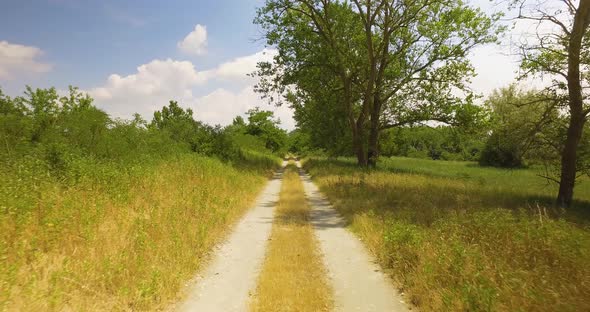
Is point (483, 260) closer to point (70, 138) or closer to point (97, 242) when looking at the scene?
point (97, 242)

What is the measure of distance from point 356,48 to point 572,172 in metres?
16.5

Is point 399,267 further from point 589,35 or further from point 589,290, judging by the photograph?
point 589,35

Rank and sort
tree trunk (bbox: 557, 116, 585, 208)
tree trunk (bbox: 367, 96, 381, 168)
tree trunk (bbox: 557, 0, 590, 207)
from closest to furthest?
tree trunk (bbox: 557, 0, 590, 207), tree trunk (bbox: 557, 116, 585, 208), tree trunk (bbox: 367, 96, 381, 168)

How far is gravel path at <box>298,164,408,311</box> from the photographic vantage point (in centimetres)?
529

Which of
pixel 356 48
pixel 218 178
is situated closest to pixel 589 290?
pixel 218 178

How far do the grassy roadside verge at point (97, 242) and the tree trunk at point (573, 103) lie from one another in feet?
44.1

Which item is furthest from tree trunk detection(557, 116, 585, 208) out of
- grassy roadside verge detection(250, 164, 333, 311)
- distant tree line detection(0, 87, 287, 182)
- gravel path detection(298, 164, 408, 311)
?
distant tree line detection(0, 87, 287, 182)

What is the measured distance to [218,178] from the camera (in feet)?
51.8

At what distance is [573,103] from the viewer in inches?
505

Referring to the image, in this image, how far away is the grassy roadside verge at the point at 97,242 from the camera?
462 cm

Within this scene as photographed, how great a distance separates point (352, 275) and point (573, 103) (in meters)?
12.4

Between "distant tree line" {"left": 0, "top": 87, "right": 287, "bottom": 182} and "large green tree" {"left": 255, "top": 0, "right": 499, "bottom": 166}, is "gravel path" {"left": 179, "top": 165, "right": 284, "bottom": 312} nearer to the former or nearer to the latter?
"distant tree line" {"left": 0, "top": 87, "right": 287, "bottom": 182}

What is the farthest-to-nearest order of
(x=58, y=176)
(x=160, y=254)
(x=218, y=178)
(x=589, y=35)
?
(x=218, y=178), (x=589, y=35), (x=58, y=176), (x=160, y=254)

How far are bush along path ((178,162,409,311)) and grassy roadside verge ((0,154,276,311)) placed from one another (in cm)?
58
